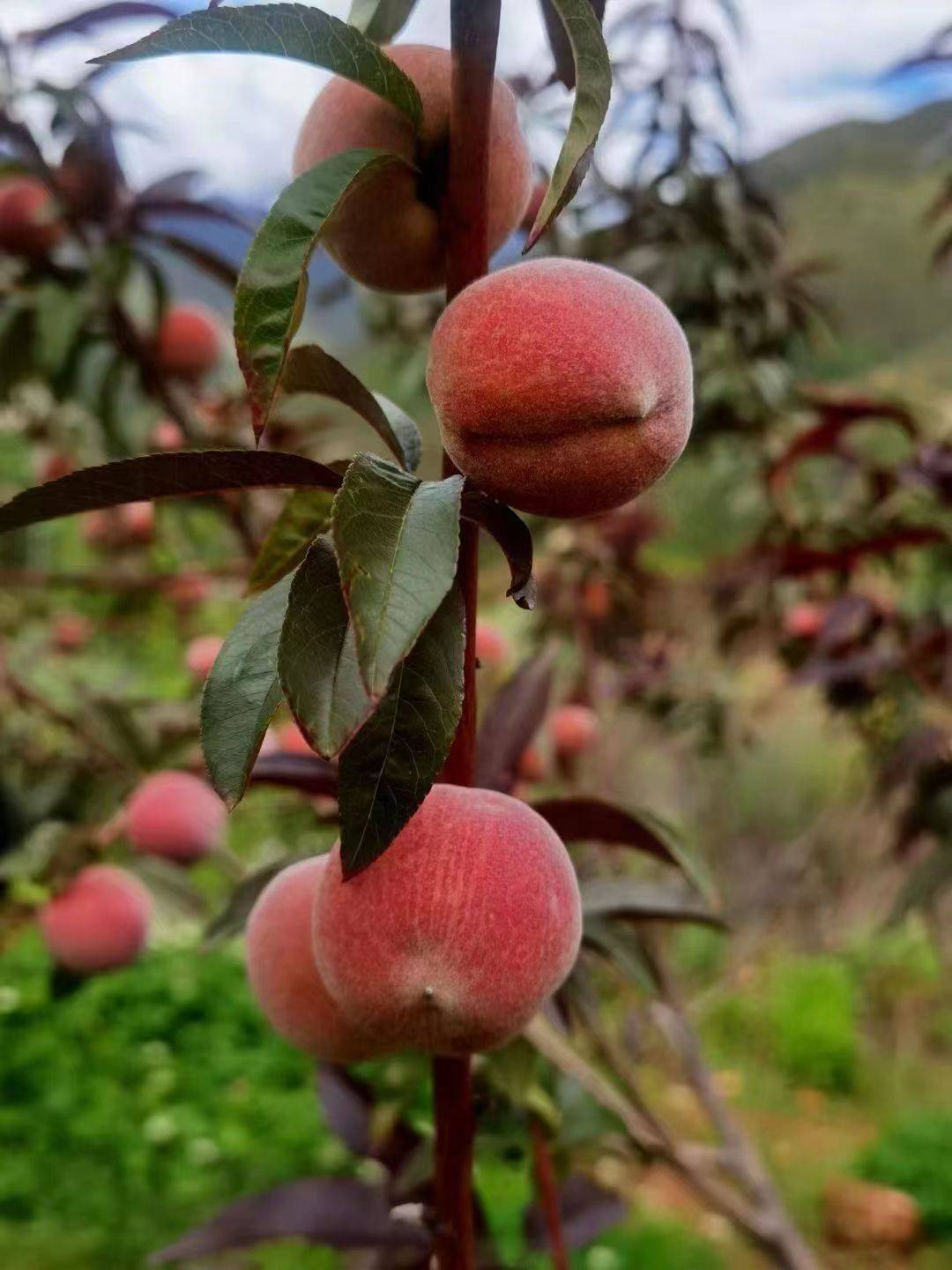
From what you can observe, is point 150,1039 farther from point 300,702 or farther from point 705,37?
point 300,702

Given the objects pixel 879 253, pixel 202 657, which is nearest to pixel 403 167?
pixel 202 657

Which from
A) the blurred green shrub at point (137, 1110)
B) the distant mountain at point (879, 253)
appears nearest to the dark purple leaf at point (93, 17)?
the blurred green shrub at point (137, 1110)

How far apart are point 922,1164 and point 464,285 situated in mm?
2718

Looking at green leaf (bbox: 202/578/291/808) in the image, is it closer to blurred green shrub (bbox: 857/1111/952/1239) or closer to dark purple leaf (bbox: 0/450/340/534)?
dark purple leaf (bbox: 0/450/340/534)

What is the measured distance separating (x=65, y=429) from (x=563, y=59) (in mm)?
1544

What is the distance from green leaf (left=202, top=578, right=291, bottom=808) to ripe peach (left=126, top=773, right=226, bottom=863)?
2.22 feet

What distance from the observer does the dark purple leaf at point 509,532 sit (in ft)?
1.20

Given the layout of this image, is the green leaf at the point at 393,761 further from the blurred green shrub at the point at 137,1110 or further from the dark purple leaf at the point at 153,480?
the blurred green shrub at the point at 137,1110

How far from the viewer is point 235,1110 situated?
8.40ft

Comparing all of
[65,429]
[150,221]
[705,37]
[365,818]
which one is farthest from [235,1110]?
[365,818]

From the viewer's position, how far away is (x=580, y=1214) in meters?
0.92

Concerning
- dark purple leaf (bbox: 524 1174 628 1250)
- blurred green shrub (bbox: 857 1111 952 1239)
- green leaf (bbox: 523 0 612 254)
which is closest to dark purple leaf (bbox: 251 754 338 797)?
green leaf (bbox: 523 0 612 254)

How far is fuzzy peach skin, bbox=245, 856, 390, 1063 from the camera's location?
458 millimetres

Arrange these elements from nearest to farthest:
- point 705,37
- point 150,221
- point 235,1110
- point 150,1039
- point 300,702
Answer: point 300,702 → point 150,221 → point 705,37 → point 235,1110 → point 150,1039
